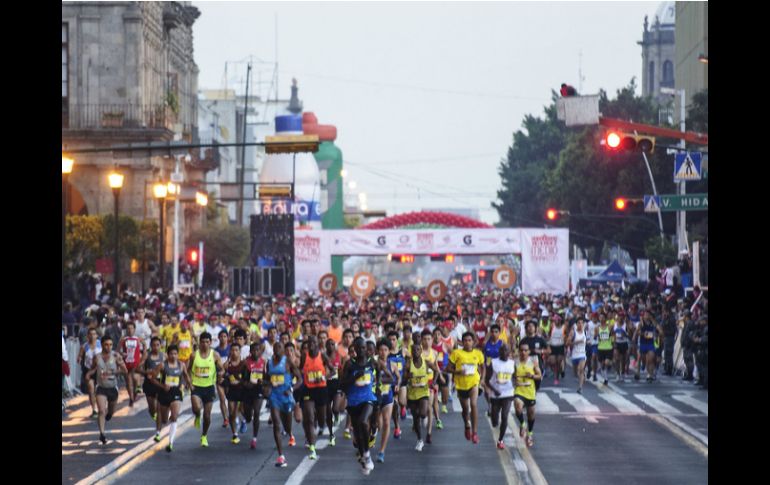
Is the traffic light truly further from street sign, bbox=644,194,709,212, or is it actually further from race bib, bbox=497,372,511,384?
street sign, bbox=644,194,709,212

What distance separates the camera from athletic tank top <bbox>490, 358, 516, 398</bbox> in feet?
76.8

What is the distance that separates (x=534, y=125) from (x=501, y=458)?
115829 millimetres

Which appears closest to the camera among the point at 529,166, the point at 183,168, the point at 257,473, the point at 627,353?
the point at 257,473

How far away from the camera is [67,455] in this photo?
22.8m

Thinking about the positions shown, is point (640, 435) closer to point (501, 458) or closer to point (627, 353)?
point (501, 458)

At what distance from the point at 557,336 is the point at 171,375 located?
14434 millimetres

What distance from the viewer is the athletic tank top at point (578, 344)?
34531 mm

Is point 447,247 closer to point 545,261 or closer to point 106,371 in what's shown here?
point 545,261

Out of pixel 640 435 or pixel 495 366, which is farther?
pixel 640 435

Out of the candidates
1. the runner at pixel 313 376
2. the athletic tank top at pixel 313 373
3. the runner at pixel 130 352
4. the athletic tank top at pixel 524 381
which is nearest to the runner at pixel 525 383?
the athletic tank top at pixel 524 381

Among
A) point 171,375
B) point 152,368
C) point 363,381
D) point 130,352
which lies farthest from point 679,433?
point 130,352

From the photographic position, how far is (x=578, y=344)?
34719 millimetres
